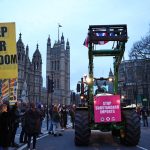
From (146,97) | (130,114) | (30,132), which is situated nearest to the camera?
(30,132)

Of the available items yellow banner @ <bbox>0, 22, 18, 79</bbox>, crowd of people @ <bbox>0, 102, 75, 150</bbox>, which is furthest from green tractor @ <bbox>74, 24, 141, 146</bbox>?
yellow banner @ <bbox>0, 22, 18, 79</bbox>

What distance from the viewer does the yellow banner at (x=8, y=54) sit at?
1264cm

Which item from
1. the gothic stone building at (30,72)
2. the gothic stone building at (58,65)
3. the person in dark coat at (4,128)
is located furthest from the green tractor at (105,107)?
the gothic stone building at (58,65)

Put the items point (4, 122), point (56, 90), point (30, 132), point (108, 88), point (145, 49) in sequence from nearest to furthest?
point (4, 122) → point (30, 132) → point (108, 88) → point (145, 49) → point (56, 90)

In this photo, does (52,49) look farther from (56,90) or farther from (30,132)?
(30,132)

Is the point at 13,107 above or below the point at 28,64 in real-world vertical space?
below

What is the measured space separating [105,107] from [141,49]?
38896 millimetres

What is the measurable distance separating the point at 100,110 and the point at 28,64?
10387cm

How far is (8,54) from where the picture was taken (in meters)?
12.7

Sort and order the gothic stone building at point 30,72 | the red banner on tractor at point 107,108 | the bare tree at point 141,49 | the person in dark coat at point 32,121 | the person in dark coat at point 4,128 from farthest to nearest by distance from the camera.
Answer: the gothic stone building at point 30,72 → the bare tree at point 141,49 → the red banner on tractor at point 107,108 → the person in dark coat at point 32,121 → the person in dark coat at point 4,128

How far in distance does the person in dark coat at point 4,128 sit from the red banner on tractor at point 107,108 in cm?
629

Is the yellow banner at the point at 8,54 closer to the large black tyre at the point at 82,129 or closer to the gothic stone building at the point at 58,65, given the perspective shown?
the large black tyre at the point at 82,129

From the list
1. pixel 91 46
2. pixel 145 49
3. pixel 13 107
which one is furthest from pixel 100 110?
pixel 145 49

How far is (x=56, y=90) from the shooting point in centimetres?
17400
